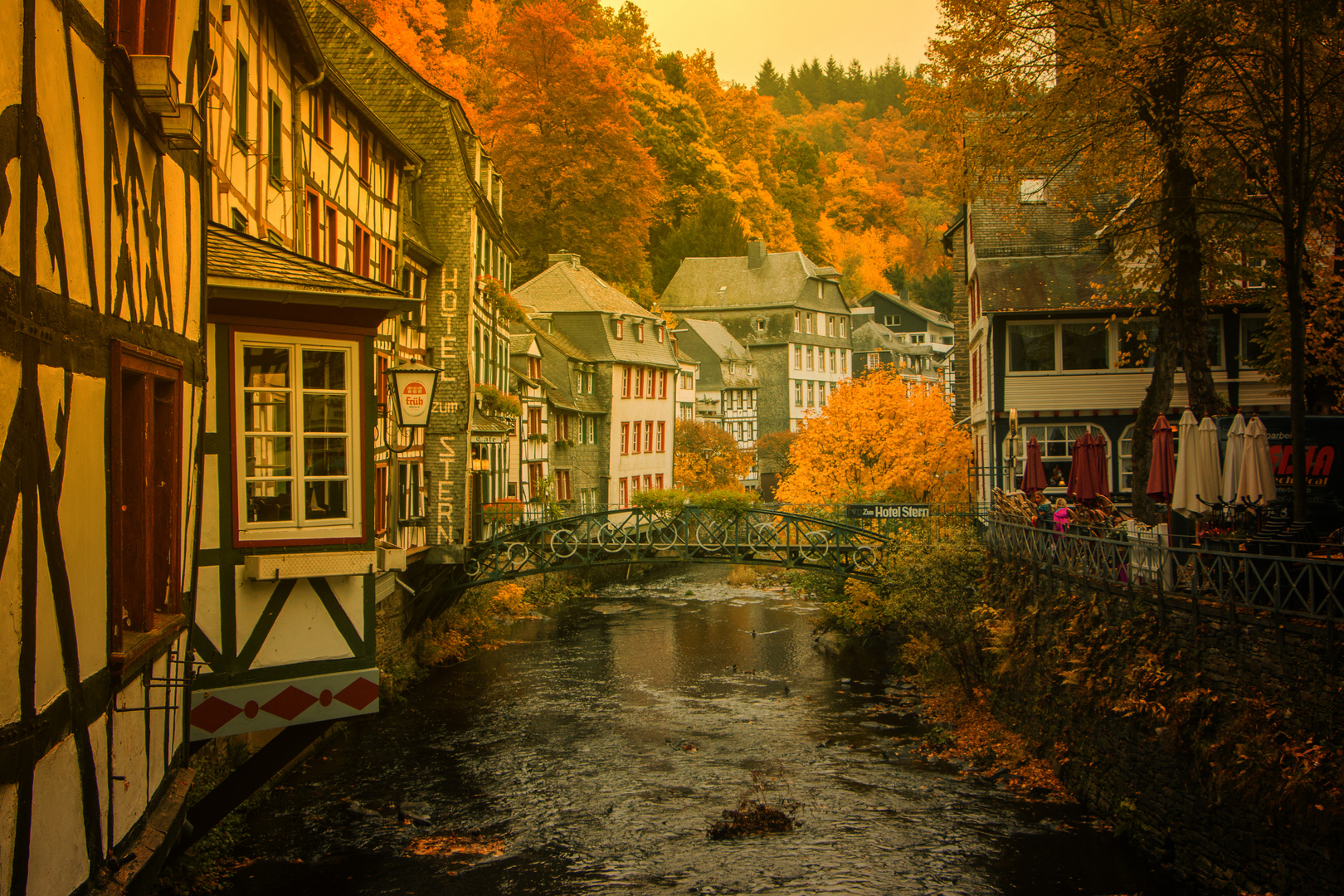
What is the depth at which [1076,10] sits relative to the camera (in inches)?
709

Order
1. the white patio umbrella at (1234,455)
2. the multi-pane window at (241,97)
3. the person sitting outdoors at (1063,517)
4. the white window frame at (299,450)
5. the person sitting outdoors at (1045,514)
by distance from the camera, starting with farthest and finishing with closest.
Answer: the person sitting outdoors at (1045,514)
the person sitting outdoors at (1063,517)
the white patio umbrella at (1234,455)
the multi-pane window at (241,97)
the white window frame at (299,450)

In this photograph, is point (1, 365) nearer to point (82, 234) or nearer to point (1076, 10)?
point (82, 234)

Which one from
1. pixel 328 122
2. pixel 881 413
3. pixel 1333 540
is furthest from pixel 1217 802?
pixel 881 413

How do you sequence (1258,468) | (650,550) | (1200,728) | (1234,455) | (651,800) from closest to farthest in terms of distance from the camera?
(1200,728) → (1258,468) → (1234,455) → (651,800) → (650,550)

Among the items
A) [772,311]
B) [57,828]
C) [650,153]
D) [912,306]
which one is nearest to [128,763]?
[57,828]

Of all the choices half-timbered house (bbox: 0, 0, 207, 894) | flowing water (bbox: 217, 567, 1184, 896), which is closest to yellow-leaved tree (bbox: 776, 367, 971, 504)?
flowing water (bbox: 217, 567, 1184, 896)

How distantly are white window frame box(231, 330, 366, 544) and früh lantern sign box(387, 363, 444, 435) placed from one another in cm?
403

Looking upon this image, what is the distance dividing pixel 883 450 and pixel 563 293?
19.1m

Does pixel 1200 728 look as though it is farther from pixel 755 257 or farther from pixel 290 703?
pixel 755 257

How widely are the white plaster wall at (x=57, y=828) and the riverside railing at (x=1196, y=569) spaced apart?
9.81m

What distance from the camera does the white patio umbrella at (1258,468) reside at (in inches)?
532

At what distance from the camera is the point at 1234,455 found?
14172mm

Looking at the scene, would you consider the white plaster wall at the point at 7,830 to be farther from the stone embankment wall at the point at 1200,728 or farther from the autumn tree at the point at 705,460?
the autumn tree at the point at 705,460

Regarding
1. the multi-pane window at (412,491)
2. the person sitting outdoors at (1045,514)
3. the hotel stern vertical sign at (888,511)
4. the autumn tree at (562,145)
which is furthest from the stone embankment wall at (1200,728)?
the autumn tree at (562,145)
